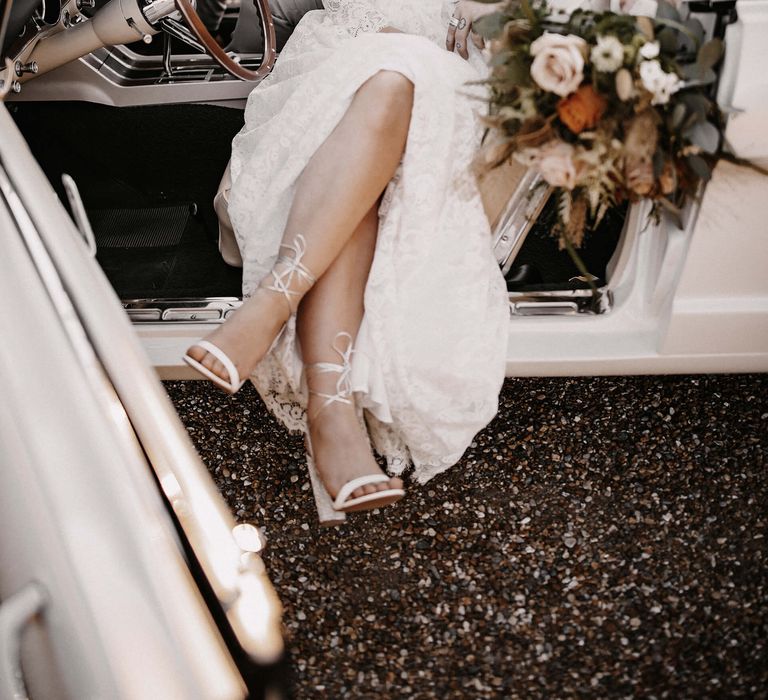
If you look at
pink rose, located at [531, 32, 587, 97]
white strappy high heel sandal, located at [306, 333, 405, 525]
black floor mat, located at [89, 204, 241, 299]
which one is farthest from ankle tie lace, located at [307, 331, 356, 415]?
pink rose, located at [531, 32, 587, 97]

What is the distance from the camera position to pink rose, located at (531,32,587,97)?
38.8 inches

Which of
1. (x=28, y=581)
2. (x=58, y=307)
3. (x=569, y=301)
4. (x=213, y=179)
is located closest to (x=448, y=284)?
(x=569, y=301)

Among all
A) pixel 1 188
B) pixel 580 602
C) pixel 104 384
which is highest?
pixel 1 188

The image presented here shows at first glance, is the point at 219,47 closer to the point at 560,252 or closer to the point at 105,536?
the point at 560,252

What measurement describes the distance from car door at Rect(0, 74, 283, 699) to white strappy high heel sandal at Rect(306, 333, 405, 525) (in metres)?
0.52

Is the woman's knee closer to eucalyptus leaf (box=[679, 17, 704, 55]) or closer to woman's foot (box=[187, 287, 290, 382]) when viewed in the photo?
woman's foot (box=[187, 287, 290, 382])

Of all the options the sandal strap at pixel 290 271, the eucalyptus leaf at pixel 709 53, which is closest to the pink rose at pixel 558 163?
the eucalyptus leaf at pixel 709 53

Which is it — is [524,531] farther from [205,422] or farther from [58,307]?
[58,307]

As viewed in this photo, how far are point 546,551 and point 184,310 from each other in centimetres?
96

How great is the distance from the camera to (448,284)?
1.37m

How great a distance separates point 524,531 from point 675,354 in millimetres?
486

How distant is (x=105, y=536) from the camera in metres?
0.67

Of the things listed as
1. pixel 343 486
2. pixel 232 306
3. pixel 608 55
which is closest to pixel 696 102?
pixel 608 55

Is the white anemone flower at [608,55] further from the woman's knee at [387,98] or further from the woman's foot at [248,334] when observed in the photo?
the woman's foot at [248,334]
